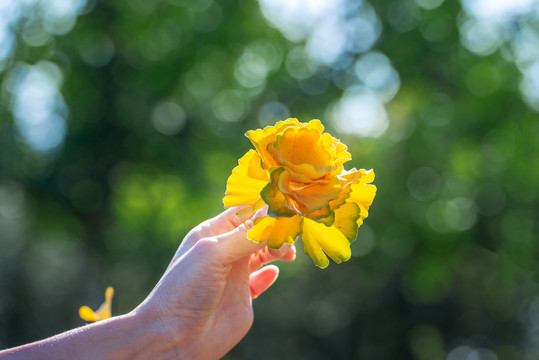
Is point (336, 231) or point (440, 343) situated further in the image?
point (440, 343)

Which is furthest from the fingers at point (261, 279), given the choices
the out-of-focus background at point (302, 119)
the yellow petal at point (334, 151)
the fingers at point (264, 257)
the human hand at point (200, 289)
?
the out-of-focus background at point (302, 119)

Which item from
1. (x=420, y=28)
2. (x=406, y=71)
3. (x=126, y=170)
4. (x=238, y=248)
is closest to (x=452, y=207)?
(x=406, y=71)

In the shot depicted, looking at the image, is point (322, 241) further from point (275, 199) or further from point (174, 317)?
point (174, 317)

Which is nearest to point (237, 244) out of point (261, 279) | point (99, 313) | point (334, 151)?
point (334, 151)

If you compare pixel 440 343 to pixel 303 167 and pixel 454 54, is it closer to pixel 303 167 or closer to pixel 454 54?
pixel 454 54

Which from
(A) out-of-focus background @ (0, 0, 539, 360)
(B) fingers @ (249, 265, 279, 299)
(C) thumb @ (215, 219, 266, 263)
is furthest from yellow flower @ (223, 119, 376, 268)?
(A) out-of-focus background @ (0, 0, 539, 360)

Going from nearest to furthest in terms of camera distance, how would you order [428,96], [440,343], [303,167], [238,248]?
[303,167] < [238,248] < [440,343] < [428,96]
